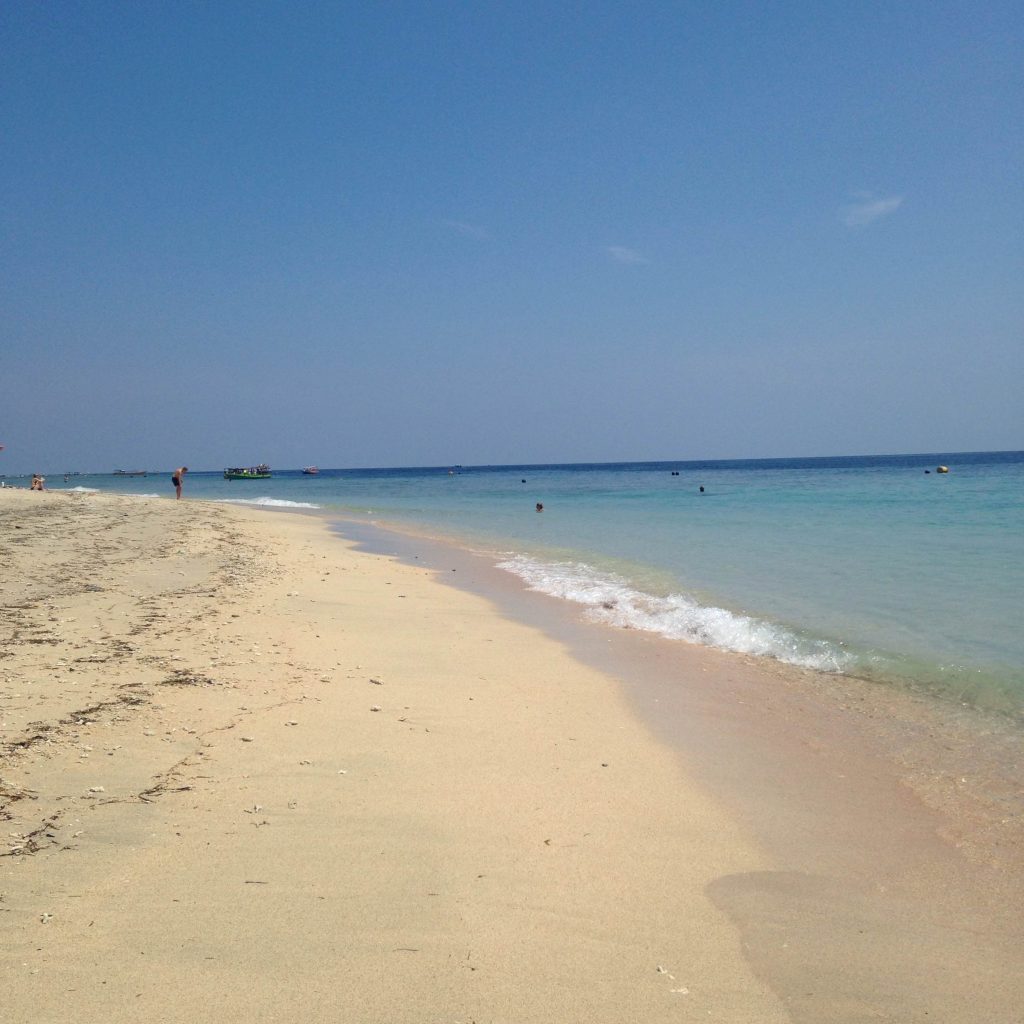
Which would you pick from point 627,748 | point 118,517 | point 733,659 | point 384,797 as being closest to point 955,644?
point 733,659

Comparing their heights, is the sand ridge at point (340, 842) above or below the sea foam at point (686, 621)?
above

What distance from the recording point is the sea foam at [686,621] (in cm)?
828

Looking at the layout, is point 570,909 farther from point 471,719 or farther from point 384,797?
point 471,719

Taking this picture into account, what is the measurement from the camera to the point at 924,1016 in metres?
2.67

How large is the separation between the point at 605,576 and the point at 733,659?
607 cm

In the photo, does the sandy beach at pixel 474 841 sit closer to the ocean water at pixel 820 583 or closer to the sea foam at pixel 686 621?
the sea foam at pixel 686 621

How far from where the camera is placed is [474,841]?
3.67 metres

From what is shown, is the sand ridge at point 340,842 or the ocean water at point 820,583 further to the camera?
the ocean water at point 820,583

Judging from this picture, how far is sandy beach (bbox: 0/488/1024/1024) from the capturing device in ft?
8.69

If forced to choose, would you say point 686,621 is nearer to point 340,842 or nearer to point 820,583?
point 820,583

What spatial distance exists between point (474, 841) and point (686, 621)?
260 inches

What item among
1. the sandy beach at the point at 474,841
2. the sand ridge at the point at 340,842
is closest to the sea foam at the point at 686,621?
the sandy beach at the point at 474,841

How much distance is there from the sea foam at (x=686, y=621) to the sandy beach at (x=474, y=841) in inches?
37.6

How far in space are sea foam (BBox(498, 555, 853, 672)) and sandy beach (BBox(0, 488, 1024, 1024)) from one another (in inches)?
37.6
